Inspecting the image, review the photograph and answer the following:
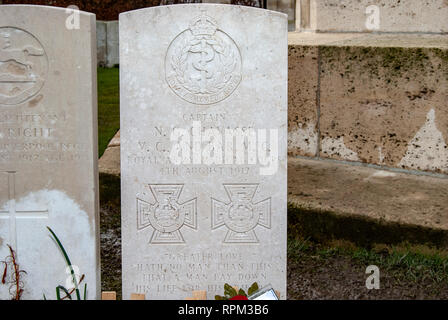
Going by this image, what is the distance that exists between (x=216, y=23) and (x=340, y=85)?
1588 mm

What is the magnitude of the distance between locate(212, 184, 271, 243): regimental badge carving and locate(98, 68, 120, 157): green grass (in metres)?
3.07

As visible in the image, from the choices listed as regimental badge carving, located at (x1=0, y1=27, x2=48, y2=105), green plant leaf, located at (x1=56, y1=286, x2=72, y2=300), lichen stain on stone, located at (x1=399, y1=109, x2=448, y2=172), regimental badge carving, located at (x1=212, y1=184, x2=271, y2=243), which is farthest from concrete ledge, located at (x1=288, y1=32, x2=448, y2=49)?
green plant leaf, located at (x1=56, y1=286, x2=72, y2=300)

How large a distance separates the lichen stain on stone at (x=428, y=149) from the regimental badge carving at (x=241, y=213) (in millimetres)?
1440

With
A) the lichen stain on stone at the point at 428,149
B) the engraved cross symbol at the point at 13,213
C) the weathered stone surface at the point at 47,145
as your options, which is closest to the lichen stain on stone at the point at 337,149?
the lichen stain on stone at the point at 428,149

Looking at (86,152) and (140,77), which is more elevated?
(140,77)

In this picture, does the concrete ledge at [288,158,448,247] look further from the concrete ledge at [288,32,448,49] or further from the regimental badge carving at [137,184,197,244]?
the regimental badge carving at [137,184,197,244]

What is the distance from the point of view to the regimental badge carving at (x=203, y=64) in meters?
3.46

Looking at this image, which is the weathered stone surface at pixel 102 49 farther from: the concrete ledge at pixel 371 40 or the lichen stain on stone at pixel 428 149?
the lichen stain on stone at pixel 428 149

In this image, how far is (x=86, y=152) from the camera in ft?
11.4

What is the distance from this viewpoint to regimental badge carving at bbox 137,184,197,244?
358 cm

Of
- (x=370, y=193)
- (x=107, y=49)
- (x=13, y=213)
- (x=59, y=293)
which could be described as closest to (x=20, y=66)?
(x=13, y=213)
